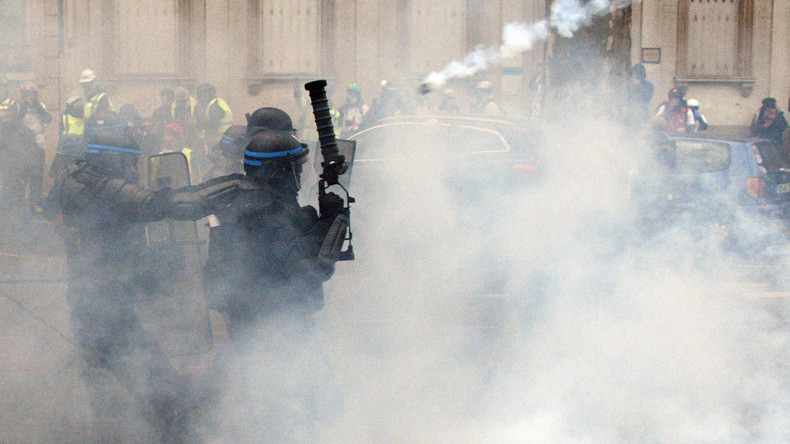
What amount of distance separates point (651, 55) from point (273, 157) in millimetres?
13824

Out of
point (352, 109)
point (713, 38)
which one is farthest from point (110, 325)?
point (713, 38)

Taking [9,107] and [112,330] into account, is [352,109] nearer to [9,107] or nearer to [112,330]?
[9,107]

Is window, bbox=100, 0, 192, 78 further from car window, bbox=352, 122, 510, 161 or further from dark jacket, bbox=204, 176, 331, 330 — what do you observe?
dark jacket, bbox=204, 176, 331, 330

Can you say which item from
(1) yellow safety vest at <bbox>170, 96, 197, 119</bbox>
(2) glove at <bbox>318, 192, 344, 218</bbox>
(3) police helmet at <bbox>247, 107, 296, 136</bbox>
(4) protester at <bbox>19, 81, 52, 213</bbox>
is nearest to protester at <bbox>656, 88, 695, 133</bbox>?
(1) yellow safety vest at <bbox>170, 96, 197, 119</bbox>

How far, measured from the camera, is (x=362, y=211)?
760 cm

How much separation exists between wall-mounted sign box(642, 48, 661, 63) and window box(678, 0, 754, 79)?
458 millimetres

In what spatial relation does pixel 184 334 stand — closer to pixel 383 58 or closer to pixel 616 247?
pixel 616 247

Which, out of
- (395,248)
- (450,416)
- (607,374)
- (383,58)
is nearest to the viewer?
(450,416)

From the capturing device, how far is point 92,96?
972 centimetres

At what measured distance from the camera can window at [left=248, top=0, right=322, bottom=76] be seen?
13.6m

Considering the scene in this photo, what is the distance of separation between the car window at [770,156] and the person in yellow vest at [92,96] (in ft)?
20.6

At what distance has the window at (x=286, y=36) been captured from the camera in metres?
13.6

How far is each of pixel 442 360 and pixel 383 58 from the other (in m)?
8.48

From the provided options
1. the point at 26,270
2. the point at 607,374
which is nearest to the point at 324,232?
the point at 607,374
